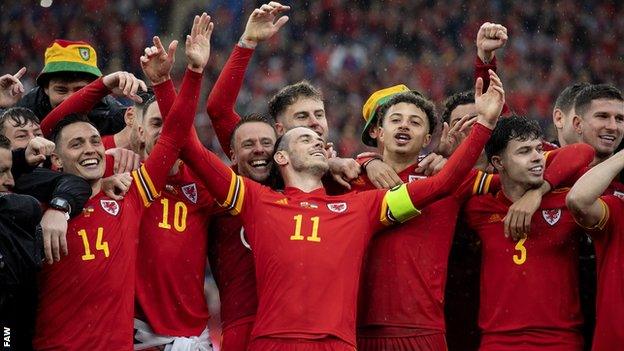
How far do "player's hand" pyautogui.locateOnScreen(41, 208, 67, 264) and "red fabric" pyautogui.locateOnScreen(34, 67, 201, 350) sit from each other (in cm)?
15

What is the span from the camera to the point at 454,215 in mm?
6199

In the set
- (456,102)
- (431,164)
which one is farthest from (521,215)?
(456,102)

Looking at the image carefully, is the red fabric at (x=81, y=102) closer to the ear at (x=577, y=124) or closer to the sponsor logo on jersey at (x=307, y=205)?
the sponsor logo on jersey at (x=307, y=205)

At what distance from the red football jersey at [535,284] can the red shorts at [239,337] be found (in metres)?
1.17

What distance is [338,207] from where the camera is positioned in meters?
6.00

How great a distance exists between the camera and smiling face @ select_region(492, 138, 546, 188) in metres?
6.07

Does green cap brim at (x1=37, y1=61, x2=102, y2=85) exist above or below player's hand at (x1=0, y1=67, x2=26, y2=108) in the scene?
above

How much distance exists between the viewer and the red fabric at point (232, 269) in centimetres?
620

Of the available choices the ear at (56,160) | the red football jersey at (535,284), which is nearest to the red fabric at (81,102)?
the ear at (56,160)

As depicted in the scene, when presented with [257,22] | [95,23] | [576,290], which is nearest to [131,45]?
[95,23]

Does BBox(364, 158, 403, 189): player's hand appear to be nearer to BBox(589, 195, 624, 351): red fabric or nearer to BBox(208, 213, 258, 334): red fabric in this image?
BBox(208, 213, 258, 334): red fabric

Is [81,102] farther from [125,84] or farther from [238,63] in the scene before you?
[238,63]

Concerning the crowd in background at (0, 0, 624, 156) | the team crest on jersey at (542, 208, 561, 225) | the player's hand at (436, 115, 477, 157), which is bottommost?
the team crest on jersey at (542, 208, 561, 225)

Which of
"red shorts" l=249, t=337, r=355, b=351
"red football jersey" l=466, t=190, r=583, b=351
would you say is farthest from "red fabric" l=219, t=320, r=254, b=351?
"red football jersey" l=466, t=190, r=583, b=351
